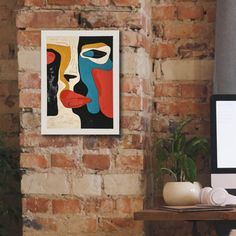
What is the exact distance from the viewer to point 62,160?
3.01m

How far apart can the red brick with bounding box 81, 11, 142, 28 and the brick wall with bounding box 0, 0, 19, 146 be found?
1.74 ft

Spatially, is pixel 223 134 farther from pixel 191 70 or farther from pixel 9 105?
pixel 9 105

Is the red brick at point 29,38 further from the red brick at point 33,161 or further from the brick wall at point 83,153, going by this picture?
the red brick at point 33,161

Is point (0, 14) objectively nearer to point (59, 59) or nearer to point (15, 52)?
point (15, 52)

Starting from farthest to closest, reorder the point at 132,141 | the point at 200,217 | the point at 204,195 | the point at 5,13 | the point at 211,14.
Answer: the point at 5,13 → the point at 211,14 → the point at 132,141 → the point at 204,195 → the point at 200,217

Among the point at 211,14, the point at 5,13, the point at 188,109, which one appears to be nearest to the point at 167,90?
the point at 188,109

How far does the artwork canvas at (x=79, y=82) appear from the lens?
2996 mm

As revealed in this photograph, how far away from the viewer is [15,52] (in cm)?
338

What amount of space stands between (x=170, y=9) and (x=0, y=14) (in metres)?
0.79

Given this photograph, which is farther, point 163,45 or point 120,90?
point 163,45

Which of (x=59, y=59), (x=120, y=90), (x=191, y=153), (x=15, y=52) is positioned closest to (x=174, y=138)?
(x=191, y=153)

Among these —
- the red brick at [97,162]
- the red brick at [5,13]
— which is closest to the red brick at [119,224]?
the red brick at [97,162]

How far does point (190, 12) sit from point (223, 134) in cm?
63

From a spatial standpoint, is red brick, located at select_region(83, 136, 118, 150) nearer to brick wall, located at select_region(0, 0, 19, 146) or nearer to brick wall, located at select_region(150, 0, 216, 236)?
brick wall, located at select_region(150, 0, 216, 236)
